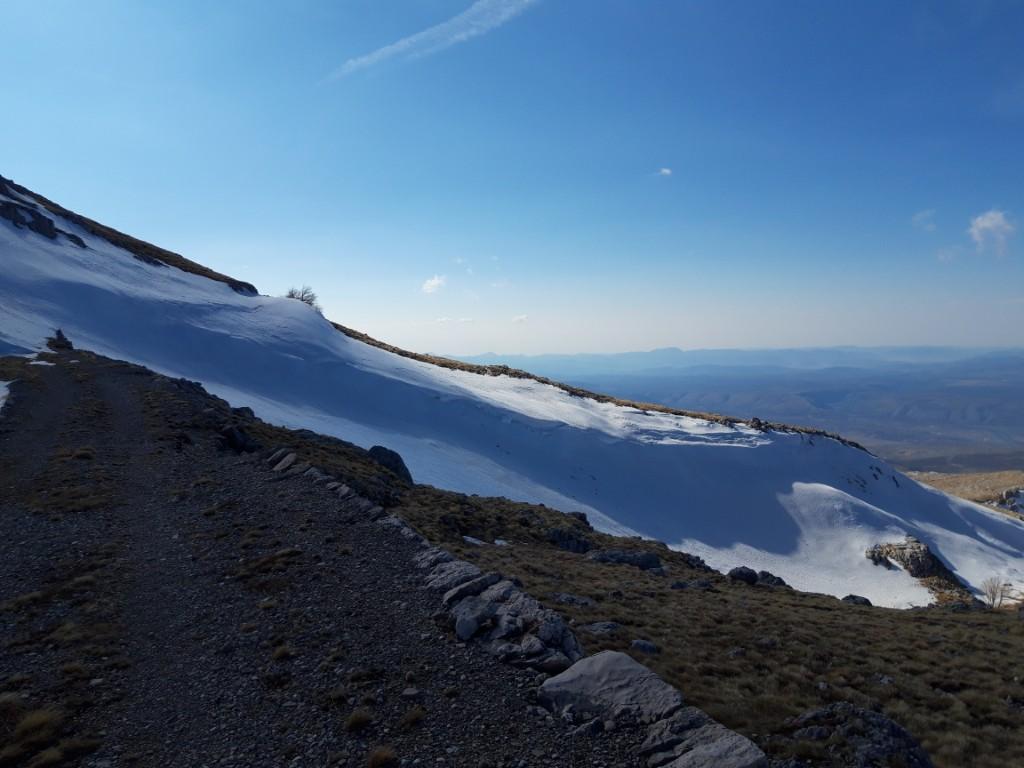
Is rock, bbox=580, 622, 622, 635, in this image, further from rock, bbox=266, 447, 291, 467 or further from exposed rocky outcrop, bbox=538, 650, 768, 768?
rock, bbox=266, 447, 291, 467

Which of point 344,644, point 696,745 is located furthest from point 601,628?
point 344,644

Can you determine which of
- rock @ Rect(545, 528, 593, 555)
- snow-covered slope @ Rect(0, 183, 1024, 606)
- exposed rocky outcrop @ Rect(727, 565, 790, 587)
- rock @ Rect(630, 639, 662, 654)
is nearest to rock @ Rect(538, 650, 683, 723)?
rock @ Rect(630, 639, 662, 654)

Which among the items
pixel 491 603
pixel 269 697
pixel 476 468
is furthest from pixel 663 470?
pixel 269 697

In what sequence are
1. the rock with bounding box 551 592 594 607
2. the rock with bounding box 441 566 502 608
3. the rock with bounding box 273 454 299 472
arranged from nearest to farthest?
the rock with bounding box 441 566 502 608
the rock with bounding box 551 592 594 607
the rock with bounding box 273 454 299 472

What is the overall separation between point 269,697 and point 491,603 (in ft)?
11.7

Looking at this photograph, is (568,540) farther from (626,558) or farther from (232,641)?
(232,641)

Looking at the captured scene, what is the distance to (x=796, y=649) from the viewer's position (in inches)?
400

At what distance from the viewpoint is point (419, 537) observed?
12.7 meters

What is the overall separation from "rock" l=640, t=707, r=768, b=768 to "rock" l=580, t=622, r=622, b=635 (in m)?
2.88

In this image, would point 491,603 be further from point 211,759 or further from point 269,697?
point 211,759

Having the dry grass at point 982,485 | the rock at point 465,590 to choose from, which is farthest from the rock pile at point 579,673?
the dry grass at point 982,485

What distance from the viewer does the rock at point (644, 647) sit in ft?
29.7

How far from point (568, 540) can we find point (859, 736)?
1425 cm

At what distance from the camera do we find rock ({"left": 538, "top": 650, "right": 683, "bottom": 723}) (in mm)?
6750
